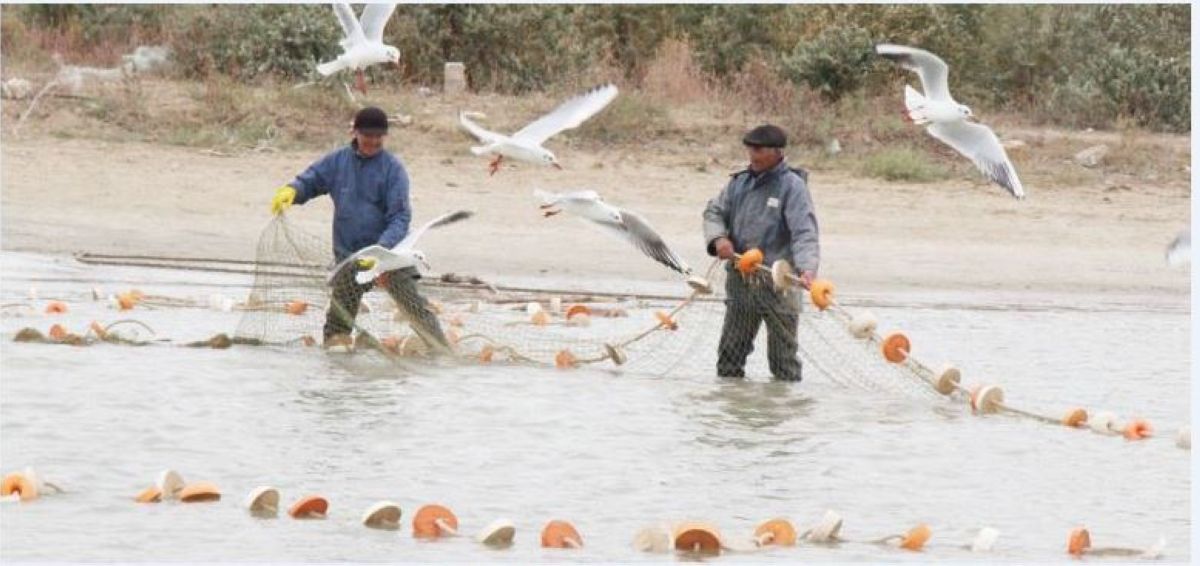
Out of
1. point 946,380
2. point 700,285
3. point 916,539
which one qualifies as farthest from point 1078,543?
Answer: point 700,285

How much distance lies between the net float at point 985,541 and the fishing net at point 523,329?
2.18 m

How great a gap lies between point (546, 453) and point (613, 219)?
1.40 m

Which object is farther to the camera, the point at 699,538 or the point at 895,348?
the point at 895,348

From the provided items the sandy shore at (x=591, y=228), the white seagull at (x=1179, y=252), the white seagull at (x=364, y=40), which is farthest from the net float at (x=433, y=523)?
the sandy shore at (x=591, y=228)

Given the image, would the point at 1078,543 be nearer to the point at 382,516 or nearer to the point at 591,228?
the point at 382,516

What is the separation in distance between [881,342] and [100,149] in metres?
9.46

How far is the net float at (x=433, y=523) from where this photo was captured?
820 centimetres

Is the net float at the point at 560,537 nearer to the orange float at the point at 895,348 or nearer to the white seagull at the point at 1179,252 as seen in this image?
the orange float at the point at 895,348

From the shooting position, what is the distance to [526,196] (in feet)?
58.6

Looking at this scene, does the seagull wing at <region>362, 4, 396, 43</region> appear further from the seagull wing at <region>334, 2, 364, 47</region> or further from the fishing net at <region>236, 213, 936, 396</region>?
the fishing net at <region>236, 213, 936, 396</region>

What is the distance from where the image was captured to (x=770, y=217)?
Result: 10.5m

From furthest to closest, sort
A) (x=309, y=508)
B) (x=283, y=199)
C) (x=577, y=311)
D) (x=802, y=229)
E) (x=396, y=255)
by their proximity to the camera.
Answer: (x=577, y=311)
(x=283, y=199)
(x=396, y=255)
(x=802, y=229)
(x=309, y=508)

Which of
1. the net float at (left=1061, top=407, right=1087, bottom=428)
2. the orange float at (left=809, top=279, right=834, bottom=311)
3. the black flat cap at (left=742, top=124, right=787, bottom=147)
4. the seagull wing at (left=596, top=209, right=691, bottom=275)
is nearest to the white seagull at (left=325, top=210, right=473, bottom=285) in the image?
the seagull wing at (left=596, top=209, right=691, bottom=275)

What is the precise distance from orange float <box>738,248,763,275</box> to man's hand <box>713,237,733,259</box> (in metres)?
0.14
